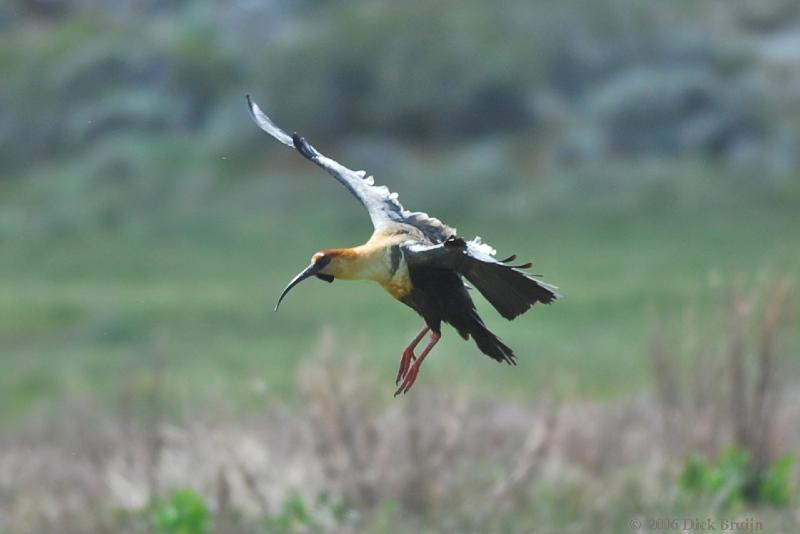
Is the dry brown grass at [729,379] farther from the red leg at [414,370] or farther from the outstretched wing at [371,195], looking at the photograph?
the red leg at [414,370]

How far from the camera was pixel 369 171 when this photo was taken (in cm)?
3975

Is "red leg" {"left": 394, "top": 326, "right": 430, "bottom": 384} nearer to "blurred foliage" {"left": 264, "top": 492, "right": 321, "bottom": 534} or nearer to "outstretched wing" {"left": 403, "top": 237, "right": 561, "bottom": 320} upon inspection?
"outstretched wing" {"left": 403, "top": 237, "right": 561, "bottom": 320}

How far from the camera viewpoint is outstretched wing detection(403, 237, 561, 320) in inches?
173

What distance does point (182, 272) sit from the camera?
110 ft

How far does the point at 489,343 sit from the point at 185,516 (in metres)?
8.09

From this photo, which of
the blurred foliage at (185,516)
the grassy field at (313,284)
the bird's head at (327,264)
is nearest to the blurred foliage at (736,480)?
the blurred foliage at (185,516)

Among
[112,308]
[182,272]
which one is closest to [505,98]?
[182,272]

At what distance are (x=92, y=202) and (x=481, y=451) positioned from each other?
27.0 meters

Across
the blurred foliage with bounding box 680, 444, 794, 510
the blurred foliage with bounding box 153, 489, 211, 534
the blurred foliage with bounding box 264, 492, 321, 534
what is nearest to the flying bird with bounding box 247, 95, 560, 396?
the blurred foliage with bounding box 264, 492, 321, 534

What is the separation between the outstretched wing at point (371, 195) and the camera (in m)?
4.62

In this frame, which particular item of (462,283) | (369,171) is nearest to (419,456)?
(462,283)

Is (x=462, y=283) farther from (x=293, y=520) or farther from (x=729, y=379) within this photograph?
(x=729, y=379)

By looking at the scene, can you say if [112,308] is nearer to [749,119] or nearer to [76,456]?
[76,456]

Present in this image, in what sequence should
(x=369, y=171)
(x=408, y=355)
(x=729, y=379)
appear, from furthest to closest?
(x=369, y=171)
(x=729, y=379)
(x=408, y=355)
